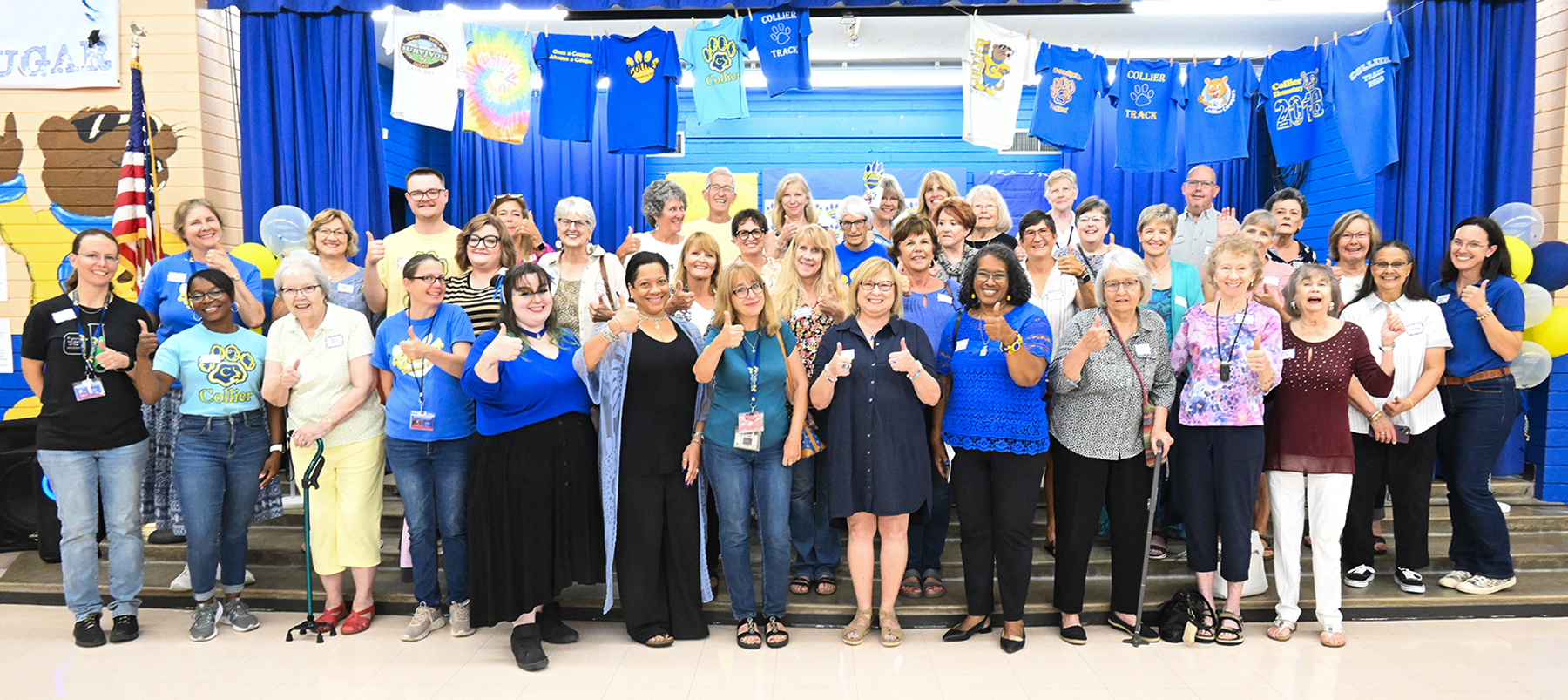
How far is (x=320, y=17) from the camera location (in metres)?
5.25

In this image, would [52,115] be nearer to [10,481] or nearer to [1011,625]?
[10,481]

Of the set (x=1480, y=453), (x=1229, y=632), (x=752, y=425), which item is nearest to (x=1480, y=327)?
(x=1480, y=453)

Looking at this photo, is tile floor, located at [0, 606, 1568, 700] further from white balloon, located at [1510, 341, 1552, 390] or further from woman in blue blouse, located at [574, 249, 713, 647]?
white balloon, located at [1510, 341, 1552, 390]

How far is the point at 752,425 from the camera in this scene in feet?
10.1

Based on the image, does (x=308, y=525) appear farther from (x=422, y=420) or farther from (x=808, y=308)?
(x=808, y=308)

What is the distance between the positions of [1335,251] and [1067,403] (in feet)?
5.97

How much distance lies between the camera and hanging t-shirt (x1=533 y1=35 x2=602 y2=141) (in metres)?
5.63

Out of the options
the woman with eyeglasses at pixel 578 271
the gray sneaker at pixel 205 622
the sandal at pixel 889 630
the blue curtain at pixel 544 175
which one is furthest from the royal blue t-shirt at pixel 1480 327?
the blue curtain at pixel 544 175

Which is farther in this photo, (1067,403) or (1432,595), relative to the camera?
(1432,595)

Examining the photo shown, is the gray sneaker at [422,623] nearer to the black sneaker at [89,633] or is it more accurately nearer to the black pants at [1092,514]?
the black sneaker at [89,633]

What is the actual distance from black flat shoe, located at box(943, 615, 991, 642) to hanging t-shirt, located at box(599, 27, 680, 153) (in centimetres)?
389

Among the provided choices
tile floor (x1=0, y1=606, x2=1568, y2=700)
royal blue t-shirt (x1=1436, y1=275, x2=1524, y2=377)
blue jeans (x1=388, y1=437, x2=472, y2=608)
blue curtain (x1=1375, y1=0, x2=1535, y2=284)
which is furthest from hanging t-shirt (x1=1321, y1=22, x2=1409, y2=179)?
blue jeans (x1=388, y1=437, x2=472, y2=608)

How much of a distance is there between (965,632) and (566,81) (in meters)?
4.44

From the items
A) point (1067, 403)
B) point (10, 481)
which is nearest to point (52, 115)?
point (10, 481)
